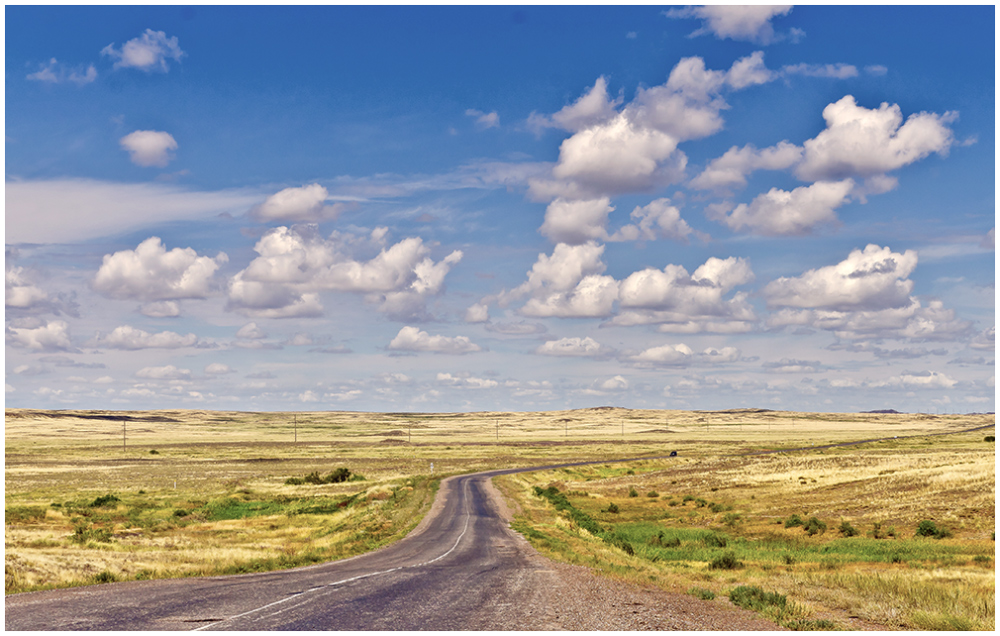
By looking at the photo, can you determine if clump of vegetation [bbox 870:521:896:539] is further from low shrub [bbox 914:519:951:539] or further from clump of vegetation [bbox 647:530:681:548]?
clump of vegetation [bbox 647:530:681:548]

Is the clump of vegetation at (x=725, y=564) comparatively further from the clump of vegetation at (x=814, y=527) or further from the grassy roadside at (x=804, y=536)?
the clump of vegetation at (x=814, y=527)

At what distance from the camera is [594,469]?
105625 mm

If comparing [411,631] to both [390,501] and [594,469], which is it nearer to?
[390,501]

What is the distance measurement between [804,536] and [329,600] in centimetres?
3107

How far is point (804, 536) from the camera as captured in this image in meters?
42.2

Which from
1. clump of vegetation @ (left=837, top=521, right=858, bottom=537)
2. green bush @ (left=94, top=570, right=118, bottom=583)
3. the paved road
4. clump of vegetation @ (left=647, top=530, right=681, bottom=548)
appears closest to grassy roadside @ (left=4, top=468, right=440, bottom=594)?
green bush @ (left=94, top=570, right=118, bottom=583)

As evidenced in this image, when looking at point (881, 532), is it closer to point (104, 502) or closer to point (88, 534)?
point (88, 534)

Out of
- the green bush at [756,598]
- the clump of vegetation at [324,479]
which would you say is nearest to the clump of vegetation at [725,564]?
the green bush at [756,598]

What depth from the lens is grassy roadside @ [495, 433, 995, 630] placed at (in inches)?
833

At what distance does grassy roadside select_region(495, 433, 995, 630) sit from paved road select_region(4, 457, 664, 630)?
213 inches

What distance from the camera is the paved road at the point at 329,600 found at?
59.3ft

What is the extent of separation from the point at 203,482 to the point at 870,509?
247 feet

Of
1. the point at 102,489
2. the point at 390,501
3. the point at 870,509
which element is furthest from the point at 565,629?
the point at 102,489

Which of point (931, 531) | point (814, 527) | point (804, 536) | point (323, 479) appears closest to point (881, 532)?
point (931, 531)
